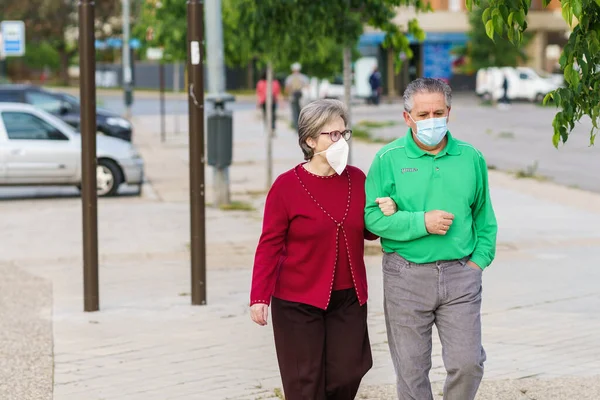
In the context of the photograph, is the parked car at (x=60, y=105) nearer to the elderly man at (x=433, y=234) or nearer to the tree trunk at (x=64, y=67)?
the elderly man at (x=433, y=234)

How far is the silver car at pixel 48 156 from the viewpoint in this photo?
18188 millimetres

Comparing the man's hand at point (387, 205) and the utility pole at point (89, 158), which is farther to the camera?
the utility pole at point (89, 158)

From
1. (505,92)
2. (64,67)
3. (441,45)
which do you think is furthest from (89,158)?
(64,67)

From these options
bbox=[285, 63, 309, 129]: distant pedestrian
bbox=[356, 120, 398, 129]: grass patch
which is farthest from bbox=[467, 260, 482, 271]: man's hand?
bbox=[356, 120, 398, 129]: grass patch

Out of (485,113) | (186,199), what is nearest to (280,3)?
(186,199)

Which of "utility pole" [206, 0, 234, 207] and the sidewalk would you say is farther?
"utility pole" [206, 0, 234, 207]

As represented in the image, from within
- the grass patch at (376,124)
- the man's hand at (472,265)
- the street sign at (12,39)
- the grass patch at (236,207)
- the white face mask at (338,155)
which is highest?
the street sign at (12,39)

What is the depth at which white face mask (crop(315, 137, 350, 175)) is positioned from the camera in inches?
189

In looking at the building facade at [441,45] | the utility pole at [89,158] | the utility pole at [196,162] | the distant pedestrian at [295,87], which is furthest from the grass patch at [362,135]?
the building facade at [441,45]

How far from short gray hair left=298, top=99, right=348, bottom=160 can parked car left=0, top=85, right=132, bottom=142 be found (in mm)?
20277

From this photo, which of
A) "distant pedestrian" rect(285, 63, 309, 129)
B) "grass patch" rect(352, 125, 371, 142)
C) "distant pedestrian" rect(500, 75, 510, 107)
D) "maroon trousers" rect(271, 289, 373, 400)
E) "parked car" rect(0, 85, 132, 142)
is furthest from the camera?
"distant pedestrian" rect(500, 75, 510, 107)

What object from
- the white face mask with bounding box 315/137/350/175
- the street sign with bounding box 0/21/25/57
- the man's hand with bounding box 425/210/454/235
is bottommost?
the man's hand with bounding box 425/210/454/235

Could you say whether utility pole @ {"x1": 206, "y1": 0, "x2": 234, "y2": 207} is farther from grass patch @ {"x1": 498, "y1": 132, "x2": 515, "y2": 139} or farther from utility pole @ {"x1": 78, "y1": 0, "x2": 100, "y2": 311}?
grass patch @ {"x1": 498, "y1": 132, "x2": 515, "y2": 139}

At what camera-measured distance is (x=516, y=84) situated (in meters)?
56.1
